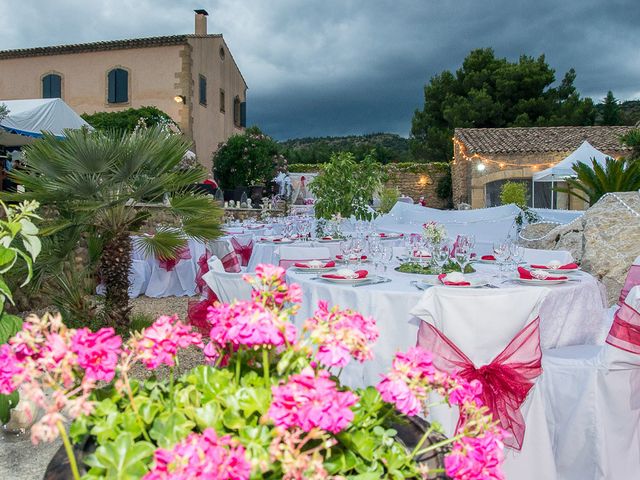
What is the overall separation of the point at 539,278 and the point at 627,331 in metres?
0.57

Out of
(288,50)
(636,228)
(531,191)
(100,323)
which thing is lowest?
(100,323)

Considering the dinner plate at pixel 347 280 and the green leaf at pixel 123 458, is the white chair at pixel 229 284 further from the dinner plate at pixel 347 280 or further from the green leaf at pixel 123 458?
the green leaf at pixel 123 458

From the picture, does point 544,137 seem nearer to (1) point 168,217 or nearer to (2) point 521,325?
(1) point 168,217

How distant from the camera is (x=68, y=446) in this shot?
35.2 inches

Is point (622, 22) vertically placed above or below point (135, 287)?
above

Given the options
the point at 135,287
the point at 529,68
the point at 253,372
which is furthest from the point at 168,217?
the point at 529,68

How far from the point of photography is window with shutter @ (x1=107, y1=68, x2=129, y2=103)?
2034 centimetres

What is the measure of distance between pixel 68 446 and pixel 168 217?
8070mm

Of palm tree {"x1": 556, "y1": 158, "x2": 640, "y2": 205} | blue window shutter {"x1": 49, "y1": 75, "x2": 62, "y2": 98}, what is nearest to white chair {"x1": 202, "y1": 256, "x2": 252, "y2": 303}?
palm tree {"x1": 556, "y1": 158, "x2": 640, "y2": 205}

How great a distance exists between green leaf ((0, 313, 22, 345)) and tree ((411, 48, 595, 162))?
27.3 meters

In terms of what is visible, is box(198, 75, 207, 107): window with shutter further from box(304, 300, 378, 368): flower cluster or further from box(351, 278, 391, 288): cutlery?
box(304, 300, 378, 368): flower cluster

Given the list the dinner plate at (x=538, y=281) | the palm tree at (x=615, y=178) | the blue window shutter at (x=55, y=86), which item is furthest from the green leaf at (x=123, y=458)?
the blue window shutter at (x=55, y=86)

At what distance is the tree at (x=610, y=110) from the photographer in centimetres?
3138

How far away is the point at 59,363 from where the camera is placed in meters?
0.86
